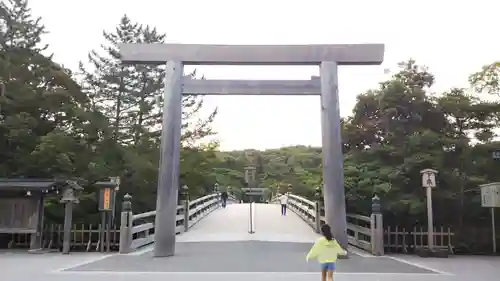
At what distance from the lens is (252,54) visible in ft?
38.1

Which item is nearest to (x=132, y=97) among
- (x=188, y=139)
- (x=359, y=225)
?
(x=188, y=139)

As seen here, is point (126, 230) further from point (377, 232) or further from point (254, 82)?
point (377, 232)

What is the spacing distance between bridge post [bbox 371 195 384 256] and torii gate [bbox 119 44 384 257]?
5.01 ft

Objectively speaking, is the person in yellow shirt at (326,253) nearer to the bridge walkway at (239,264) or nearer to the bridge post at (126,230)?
the bridge walkway at (239,264)

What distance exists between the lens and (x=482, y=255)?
1279 centimetres

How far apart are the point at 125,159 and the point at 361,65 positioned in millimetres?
9416

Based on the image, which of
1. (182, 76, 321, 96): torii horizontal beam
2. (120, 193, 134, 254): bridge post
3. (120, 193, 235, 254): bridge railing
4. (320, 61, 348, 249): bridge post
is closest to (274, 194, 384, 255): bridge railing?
(320, 61, 348, 249): bridge post

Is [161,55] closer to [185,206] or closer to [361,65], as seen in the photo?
[361,65]

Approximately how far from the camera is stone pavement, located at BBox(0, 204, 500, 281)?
798 centimetres

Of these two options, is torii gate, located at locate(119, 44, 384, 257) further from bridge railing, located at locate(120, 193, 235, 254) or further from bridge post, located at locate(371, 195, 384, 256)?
bridge railing, located at locate(120, 193, 235, 254)

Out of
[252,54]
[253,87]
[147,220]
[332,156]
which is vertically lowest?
[147,220]

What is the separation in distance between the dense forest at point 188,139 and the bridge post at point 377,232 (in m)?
1.11

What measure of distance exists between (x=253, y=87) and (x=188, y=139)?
10.1m

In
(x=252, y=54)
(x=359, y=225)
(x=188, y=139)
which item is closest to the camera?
(x=252, y=54)
